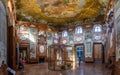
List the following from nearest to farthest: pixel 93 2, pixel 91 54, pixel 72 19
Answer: pixel 93 2, pixel 91 54, pixel 72 19

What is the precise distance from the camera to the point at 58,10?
69.4 ft

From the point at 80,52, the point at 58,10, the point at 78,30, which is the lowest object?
the point at 80,52

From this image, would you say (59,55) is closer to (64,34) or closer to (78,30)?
(78,30)

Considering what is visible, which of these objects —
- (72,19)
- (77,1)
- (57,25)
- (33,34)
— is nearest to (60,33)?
(57,25)

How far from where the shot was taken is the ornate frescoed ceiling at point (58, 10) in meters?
18.2

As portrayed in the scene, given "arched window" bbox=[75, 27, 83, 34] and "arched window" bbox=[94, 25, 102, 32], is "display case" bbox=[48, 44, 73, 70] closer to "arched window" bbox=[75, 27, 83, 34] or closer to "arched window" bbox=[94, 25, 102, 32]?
"arched window" bbox=[75, 27, 83, 34]

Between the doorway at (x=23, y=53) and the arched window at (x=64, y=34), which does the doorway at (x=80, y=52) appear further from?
the doorway at (x=23, y=53)

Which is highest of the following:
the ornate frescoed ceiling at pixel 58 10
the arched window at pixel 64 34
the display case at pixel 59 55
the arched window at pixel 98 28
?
the ornate frescoed ceiling at pixel 58 10

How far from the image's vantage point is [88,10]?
20.7 metres

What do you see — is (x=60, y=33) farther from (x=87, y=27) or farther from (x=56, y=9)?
(x=56, y=9)

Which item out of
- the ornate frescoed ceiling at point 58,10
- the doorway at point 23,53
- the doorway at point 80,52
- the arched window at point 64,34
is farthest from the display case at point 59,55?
the ornate frescoed ceiling at point 58,10

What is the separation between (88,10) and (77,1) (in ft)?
10.5

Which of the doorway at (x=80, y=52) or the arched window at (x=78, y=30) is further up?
the arched window at (x=78, y=30)

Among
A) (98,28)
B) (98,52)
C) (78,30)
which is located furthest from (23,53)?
(98,28)
